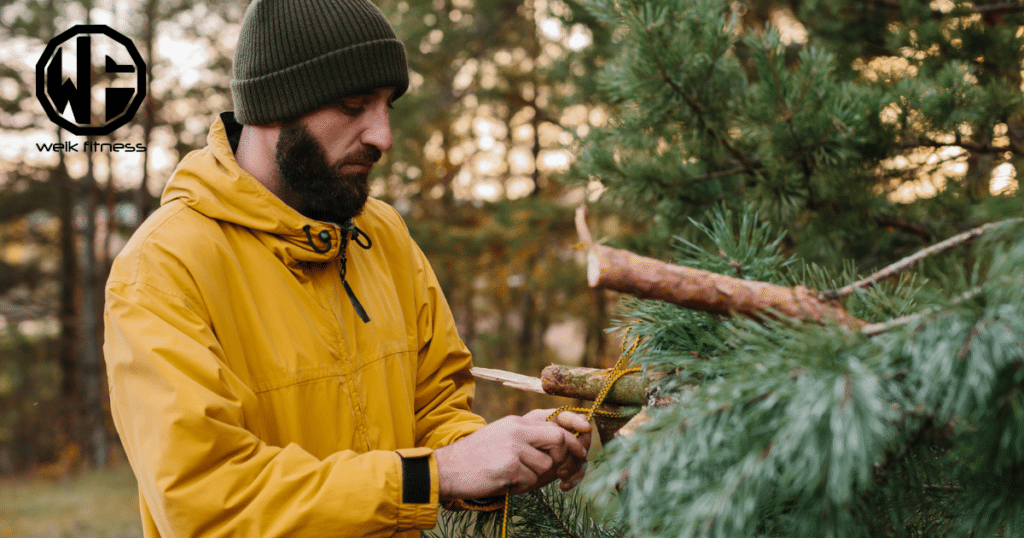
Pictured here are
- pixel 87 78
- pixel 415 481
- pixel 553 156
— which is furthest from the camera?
pixel 553 156

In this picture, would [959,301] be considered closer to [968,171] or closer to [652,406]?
[652,406]

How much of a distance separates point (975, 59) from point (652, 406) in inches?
83.5

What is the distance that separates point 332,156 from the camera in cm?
155

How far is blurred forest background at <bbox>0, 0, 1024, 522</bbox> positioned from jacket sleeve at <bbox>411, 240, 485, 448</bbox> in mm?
659

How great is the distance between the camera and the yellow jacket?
1.11 m

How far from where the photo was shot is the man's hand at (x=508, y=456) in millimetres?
1240

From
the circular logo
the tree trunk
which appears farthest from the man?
the tree trunk

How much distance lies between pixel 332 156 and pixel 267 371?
1.82ft

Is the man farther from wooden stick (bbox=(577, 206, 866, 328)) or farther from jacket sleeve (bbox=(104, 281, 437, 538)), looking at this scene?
wooden stick (bbox=(577, 206, 866, 328))

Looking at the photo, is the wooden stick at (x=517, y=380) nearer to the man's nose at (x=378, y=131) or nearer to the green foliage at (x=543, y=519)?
the green foliage at (x=543, y=519)

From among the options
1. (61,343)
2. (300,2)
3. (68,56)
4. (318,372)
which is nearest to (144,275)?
(318,372)

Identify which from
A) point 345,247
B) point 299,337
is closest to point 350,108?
point 345,247

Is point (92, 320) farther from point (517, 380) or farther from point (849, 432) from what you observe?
point (849, 432)

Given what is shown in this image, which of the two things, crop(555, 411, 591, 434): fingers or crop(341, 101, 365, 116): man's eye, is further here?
crop(341, 101, 365, 116): man's eye
